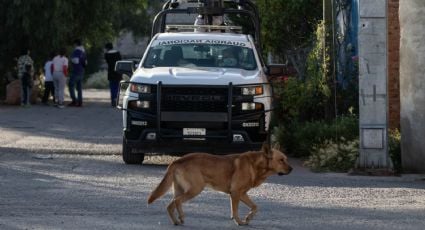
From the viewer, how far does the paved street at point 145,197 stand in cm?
1084

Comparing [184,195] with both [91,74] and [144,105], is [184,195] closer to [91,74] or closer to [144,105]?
[144,105]

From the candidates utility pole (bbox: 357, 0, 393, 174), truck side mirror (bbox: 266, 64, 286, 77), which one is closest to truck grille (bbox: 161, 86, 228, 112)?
truck side mirror (bbox: 266, 64, 286, 77)

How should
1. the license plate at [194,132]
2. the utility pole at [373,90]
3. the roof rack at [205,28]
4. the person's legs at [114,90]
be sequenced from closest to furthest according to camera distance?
the utility pole at [373,90] < the license plate at [194,132] < the roof rack at [205,28] < the person's legs at [114,90]

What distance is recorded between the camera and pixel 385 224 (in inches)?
424

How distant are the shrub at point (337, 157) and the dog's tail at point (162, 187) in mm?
5738

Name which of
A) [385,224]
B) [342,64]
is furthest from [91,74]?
[385,224]

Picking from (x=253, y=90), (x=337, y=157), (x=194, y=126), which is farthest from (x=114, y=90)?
(x=337, y=157)

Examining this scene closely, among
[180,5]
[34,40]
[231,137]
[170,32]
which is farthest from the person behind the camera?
[34,40]

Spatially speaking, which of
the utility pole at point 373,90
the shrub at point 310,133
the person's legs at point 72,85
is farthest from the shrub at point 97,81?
the utility pole at point 373,90

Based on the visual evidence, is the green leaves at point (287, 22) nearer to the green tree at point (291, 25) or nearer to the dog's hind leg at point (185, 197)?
the green tree at point (291, 25)

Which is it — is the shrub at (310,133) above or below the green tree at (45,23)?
below

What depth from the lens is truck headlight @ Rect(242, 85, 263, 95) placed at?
15.8 m

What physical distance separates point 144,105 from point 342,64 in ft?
15.2

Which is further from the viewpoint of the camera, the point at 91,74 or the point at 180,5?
the point at 91,74
